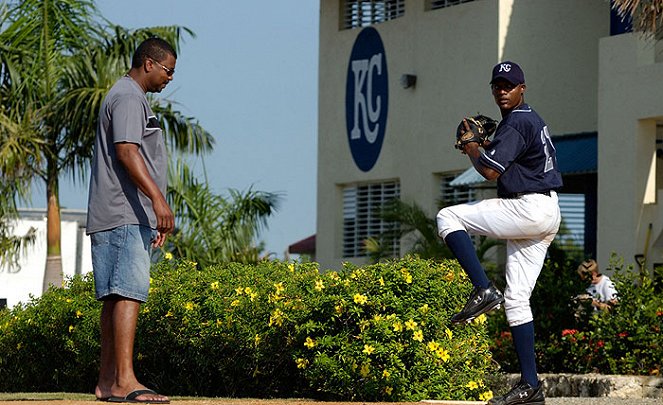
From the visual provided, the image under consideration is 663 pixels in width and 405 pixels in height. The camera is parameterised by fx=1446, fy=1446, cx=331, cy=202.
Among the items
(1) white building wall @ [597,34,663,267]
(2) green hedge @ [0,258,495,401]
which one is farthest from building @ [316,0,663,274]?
(2) green hedge @ [0,258,495,401]

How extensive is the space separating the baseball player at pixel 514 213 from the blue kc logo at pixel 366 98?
1971 centimetres

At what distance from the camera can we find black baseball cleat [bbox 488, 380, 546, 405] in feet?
28.1

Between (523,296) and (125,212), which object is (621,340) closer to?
(523,296)

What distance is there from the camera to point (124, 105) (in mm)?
8320

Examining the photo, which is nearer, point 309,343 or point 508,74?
point 508,74

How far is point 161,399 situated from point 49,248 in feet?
51.7

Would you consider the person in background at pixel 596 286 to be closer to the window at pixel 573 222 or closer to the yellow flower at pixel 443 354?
the yellow flower at pixel 443 354

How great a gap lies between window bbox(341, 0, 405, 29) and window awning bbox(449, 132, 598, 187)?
5.37m

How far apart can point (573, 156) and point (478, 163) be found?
15050 mm

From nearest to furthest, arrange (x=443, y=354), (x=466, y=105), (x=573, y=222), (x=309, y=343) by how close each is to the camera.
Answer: (x=443, y=354) < (x=309, y=343) < (x=573, y=222) < (x=466, y=105)

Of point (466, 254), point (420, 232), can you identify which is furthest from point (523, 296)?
point (420, 232)

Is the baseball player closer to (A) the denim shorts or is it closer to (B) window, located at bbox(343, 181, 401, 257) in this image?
(A) the denim shorts

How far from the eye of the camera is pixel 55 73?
2289 cm

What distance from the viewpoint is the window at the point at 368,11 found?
94.1 ft
